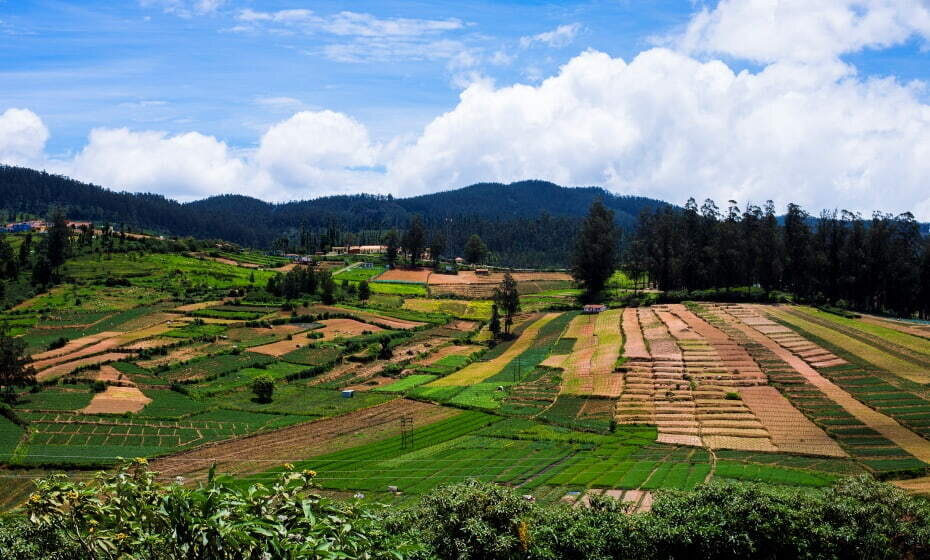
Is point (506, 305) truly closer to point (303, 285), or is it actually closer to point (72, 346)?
point (303, 285)

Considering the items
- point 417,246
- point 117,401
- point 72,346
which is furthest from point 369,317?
point 417,246

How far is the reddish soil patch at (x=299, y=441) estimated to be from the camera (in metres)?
50.9

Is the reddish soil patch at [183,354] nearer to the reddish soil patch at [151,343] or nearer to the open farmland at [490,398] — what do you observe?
the open farmland at [490,398]

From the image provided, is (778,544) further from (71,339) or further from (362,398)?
(71,339)

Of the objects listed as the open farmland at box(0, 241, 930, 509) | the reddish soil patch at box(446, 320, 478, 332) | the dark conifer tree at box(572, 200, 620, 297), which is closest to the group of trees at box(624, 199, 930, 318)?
the dark conifer tree at box(572, 200, 620, 297)

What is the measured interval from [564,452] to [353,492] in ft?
56.3

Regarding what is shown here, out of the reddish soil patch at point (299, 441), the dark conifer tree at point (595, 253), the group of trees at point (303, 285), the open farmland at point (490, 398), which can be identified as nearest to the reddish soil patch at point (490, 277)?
the dark conifer tree at point (595, 253)

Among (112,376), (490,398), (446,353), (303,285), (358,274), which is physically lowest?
(112,376)

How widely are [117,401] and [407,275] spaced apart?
334 ft

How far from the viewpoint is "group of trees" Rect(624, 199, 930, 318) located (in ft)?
369

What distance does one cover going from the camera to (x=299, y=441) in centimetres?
5869

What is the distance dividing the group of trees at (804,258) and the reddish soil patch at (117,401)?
8919 cm

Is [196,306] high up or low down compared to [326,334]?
up

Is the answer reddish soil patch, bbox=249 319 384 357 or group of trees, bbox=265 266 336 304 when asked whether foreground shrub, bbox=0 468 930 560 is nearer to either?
reddish soil patch, bbox=249 319 384 357
